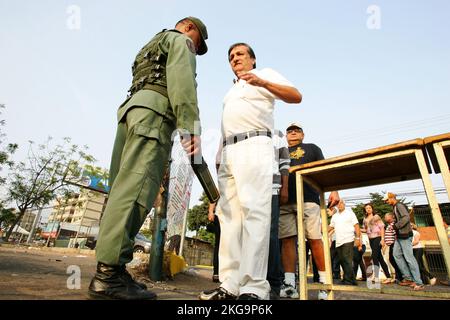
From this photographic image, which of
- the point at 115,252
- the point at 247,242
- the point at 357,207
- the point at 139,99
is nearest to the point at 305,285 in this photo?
the point at 247,242

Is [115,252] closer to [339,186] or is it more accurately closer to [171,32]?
[171,32]

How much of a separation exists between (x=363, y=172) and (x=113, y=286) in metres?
2.12

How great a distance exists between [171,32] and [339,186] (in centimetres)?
218

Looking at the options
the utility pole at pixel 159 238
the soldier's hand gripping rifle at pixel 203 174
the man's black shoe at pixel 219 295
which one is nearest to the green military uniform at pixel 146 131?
the soldier's hand gripping rifle at pixel 203 174

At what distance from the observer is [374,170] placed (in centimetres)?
224

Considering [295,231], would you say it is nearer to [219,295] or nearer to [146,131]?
[219,295]

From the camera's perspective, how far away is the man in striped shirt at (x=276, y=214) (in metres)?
2.73

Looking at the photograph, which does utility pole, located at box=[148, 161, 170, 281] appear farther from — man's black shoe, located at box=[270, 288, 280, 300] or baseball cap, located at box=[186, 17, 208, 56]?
baseball cap, located at box=[186, 17, 208, 56]

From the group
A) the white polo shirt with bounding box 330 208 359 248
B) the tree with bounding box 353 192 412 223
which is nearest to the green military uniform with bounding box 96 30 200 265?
the white polo shirt with bounding box 330 208 359 248

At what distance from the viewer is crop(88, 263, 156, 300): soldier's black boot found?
1.53m

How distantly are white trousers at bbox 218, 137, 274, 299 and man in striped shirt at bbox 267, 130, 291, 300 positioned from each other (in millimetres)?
523

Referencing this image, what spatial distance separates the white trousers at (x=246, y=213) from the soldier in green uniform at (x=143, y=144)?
1.13ft

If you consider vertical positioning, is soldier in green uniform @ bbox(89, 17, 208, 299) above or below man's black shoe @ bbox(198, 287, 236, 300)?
above

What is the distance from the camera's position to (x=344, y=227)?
5684 millimetres
